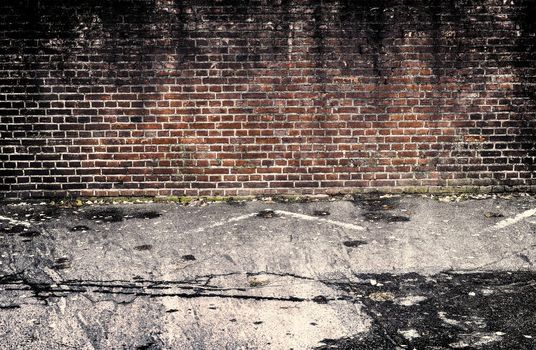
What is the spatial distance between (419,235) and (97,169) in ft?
12.5

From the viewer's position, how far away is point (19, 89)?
6367 mm

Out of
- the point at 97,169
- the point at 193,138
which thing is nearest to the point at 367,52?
the point at 193,138

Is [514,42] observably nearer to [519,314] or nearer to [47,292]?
[519,314]

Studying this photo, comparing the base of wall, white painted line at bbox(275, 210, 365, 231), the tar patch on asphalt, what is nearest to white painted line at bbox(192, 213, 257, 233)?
white painted line at bbox(275, 210, 365, 231)

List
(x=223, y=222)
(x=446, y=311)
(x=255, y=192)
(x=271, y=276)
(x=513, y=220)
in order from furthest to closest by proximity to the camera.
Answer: (x=255, y=192) < (x=223, y=222) < (x=513, y=220) < (x=271, y=276) < (x=446, y=311)

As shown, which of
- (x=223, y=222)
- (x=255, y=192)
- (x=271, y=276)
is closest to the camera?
(x=271, y=276)

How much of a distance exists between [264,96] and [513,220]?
3078 millimetres

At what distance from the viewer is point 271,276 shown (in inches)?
169

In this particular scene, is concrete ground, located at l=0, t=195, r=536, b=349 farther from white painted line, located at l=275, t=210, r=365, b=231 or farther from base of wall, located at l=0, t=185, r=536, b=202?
base of wall, located at l=0, t=185, r=536, b=202

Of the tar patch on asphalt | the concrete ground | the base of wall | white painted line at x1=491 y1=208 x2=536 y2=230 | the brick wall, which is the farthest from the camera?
the base of wall

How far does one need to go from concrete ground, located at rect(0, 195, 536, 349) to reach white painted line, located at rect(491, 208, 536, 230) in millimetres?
10

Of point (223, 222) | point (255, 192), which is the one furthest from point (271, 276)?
point (255, 192)

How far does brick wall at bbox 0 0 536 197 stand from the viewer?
20.8ft

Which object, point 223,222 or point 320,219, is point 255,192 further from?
point 320,219
